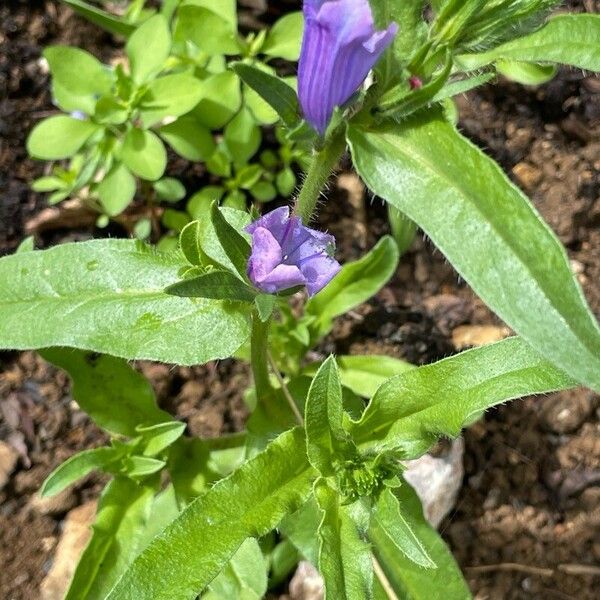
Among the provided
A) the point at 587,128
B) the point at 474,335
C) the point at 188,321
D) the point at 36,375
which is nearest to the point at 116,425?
the point at 188,321

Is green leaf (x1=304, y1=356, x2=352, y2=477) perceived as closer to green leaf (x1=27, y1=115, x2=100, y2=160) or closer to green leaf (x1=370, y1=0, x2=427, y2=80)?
green leaf (x1=370, y1=0, x2=427, y2=80)

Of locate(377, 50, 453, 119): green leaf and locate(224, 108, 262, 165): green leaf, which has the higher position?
locate(377, 50, 453, 119): green leaf

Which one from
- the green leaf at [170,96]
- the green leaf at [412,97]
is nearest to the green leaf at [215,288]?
the green leaf at [412,97]

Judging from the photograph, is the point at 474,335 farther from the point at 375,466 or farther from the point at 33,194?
the point at 33,194

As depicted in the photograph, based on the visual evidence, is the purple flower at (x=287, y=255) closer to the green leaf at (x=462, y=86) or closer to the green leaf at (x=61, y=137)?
the green leaf at (x=462, y=86)

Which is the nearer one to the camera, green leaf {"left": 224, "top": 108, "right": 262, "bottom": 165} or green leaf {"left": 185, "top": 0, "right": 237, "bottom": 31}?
green leaf {"left": 185, "top": 0, "right": 237, "bottom": 31}

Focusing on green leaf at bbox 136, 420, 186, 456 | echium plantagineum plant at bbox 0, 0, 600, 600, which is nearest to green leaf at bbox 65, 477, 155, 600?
echium plantagineum plant at bbox 0, 0, 600, 600
